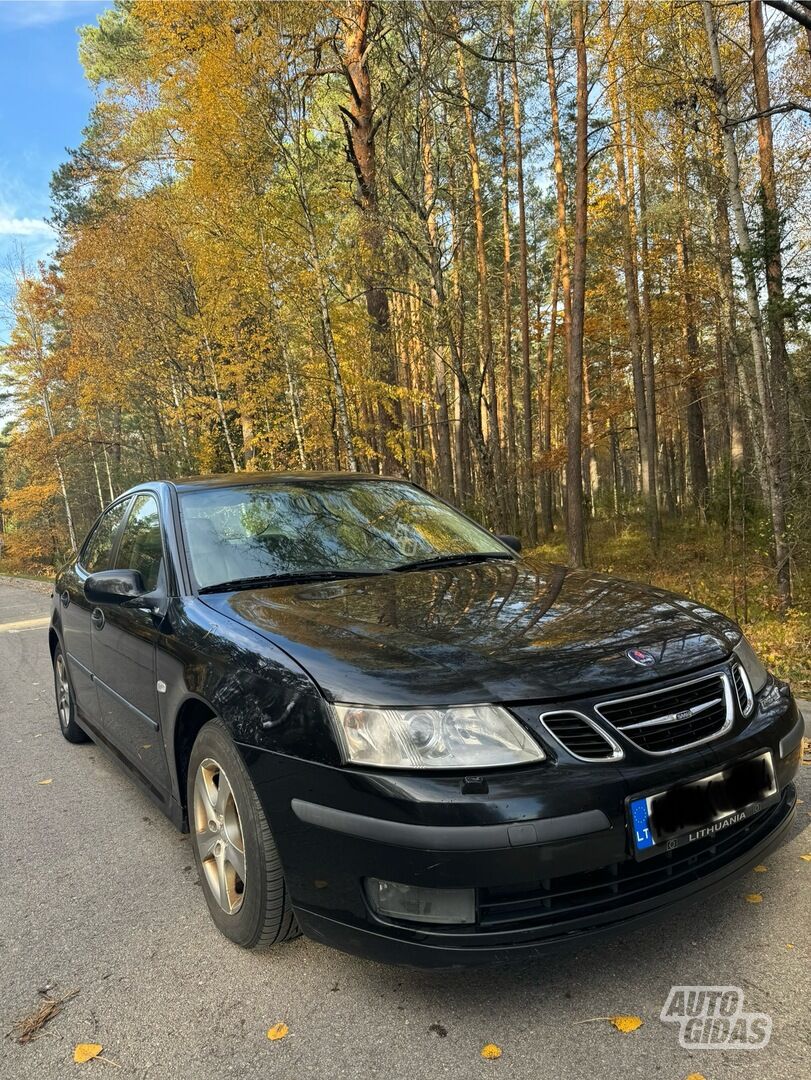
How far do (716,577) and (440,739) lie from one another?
10.1 meters

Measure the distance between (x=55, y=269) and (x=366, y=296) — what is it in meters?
20.5

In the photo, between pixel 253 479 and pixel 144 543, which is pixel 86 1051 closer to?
pixel 144 543

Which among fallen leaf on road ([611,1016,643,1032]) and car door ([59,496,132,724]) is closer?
fallen leaf on road ([611,1016,643,1032])

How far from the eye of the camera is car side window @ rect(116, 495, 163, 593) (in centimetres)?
322

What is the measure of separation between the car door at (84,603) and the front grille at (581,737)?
2.85 m

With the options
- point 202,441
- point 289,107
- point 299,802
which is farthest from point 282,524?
point 202,441

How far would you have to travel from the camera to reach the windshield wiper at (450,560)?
3.21 metres

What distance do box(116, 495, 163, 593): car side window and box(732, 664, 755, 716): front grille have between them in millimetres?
2252

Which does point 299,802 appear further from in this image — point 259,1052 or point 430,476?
point 430,476

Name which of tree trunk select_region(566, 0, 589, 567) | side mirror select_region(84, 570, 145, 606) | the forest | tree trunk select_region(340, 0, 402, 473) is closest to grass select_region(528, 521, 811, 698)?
the forest

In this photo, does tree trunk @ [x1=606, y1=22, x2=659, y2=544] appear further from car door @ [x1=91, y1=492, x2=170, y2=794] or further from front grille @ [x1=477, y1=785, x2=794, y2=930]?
front grille @ [x1=477, y1=785, x2=794, y2=930]

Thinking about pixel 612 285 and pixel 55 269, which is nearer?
pixel 612 285

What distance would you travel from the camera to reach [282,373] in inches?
602

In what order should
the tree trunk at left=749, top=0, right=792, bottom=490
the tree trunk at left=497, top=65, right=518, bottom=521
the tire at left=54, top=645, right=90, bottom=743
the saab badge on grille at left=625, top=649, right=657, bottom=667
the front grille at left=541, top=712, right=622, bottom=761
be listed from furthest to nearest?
the tree trunk at left=497, top=65, right=518, bottom=521 → the tree trunk at left=749, top=0, right=792, bottom=490 → the tire at left=54, top=645, right=90, bottom=743 → the saab badge on grille at left=625, top=649, right=657, bottom=667 → the front grille at left=541, top=712, right=622, bottom=761
